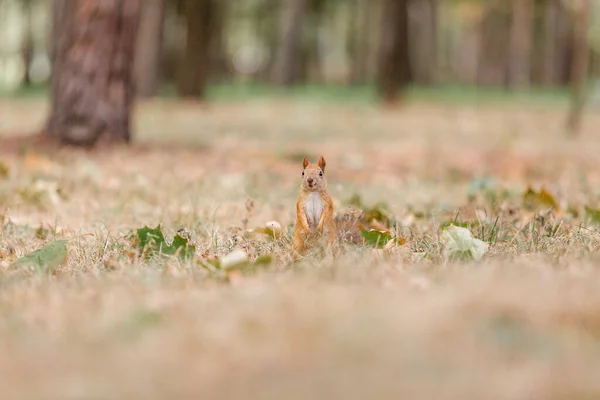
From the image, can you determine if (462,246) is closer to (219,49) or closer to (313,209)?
(313,209)

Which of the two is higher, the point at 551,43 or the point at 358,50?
the point at 551,43

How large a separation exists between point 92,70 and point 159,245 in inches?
171

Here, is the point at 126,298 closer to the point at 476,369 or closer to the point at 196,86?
the point at 476,369

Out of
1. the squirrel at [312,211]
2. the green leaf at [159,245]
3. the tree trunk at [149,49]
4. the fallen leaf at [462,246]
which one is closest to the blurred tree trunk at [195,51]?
the tree trunk at [149,49]

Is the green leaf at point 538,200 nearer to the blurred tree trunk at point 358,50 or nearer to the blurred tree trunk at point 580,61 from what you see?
the blurred tree trunk at point 580,61

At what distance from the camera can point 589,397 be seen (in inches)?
63.1

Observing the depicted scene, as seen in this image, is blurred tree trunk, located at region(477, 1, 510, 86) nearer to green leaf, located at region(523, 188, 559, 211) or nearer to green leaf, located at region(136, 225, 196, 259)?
green leaf, located at region(523, 188, 559, 211)

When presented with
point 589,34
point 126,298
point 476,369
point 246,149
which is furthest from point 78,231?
point 589,34

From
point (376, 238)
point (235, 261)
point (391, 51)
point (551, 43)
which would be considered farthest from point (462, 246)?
point (551, 43)

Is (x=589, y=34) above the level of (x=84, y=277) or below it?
above

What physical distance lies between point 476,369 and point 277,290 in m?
0.71

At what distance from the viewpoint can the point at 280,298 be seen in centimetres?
222

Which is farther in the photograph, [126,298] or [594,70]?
[594,70]

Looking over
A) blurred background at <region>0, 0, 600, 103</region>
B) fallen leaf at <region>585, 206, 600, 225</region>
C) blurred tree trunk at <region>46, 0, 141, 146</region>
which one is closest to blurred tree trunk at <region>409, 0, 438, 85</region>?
blurred background at <region>0, 0, 600, 103</region>
